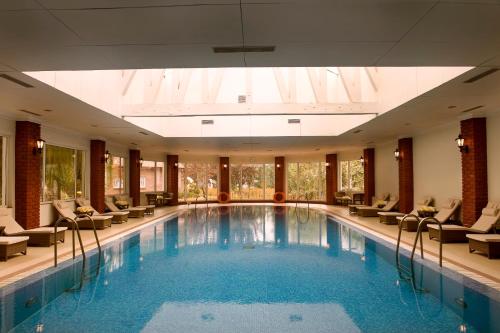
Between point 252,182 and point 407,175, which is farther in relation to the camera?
point 252,182

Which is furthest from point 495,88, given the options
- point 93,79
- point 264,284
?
point 93,79

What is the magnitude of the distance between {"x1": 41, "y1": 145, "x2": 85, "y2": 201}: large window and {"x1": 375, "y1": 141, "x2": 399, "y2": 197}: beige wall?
13.0m

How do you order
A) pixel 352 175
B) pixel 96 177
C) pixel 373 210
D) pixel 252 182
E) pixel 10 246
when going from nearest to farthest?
pixel 10 246, pixel 96 177, pixel 373 210, pixel 352 175, pixel 252 182

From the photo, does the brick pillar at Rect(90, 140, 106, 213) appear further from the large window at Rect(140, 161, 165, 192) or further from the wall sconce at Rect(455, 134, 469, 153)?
the wall sconce at Rect(455, 134, 469, 153)

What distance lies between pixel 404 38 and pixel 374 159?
14.5 metres

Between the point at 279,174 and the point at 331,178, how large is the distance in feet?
11.8

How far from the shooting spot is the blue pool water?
13.0 feet

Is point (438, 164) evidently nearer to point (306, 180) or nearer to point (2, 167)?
point (306, 180)

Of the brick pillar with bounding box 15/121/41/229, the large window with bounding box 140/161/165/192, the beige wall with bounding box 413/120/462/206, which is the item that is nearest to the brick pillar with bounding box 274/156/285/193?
the large window with bounding box 140/161/165/192

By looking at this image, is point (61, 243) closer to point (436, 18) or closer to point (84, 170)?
point (84, 170)

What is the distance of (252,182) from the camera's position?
24375mm

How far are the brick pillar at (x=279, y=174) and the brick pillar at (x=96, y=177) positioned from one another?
12.3 meters

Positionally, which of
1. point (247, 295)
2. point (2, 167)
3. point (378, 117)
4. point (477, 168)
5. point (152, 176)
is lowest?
point (247, 295)

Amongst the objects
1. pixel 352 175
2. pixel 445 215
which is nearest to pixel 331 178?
pixel 352 175
